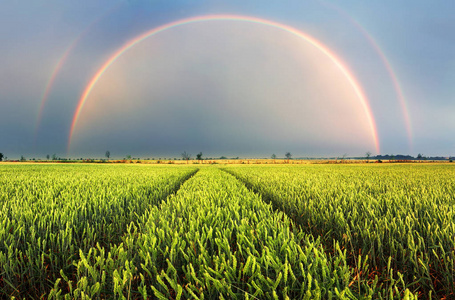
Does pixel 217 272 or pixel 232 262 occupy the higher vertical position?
pixel 217 272

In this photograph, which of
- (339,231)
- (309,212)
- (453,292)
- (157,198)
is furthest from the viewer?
(157,198)

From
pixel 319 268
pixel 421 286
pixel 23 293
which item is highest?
pixel 319 268

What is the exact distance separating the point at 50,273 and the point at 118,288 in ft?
5.22

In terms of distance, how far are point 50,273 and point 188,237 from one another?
5.02 ft

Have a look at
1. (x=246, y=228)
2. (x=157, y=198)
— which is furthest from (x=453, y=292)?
(x=157, y=198)

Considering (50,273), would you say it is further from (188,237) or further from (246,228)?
(246,228)

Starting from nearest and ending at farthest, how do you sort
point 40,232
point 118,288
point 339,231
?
point 118,288 → point 40,232 → point 339,231

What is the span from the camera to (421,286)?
190 cm

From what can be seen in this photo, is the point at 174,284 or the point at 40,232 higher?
the point at 174,284

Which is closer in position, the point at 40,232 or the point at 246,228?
the point at 246,228

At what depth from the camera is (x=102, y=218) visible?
11.6 ft

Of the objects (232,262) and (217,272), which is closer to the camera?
(217,272)

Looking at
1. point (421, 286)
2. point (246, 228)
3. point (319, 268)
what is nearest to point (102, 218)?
point (246, 228)

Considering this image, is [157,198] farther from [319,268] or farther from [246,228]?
[319,268]
